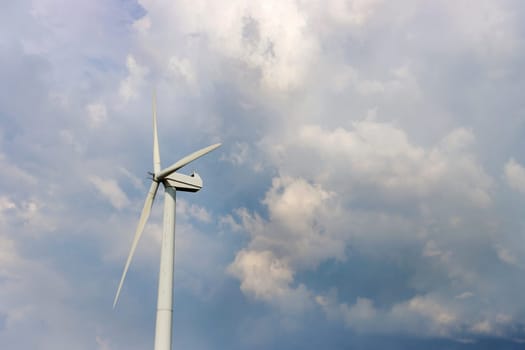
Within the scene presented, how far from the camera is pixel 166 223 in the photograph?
86.9 metres

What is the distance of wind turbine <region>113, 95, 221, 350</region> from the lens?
261 feet

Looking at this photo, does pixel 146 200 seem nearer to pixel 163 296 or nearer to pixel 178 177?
pixel 178 177

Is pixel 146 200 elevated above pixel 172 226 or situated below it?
above

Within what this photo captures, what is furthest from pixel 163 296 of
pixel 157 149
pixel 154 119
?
pixel 154 119

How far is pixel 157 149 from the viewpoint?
97.7 metres

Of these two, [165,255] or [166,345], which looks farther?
[165,255]

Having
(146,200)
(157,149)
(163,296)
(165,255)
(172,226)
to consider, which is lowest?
(163,296)

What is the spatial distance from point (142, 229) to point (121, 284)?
421 inches

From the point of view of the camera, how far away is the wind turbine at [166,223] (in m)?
79.7

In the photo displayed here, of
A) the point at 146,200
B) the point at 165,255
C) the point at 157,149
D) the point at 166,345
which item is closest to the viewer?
the point at 166,345

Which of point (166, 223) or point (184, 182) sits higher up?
point (184, 182)

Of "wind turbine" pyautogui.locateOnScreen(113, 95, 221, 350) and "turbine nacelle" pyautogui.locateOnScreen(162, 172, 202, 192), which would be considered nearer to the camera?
"wind turbine" pyautogui.locateOnScreen(113, 95, 221, 350)

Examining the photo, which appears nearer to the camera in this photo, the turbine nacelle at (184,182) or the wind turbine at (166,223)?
the wind turbine at (166,223)

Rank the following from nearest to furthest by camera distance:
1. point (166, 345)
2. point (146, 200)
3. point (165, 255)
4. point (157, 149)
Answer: point (166, 345), point (165, 255), point (146, 200), point (157, 149)
